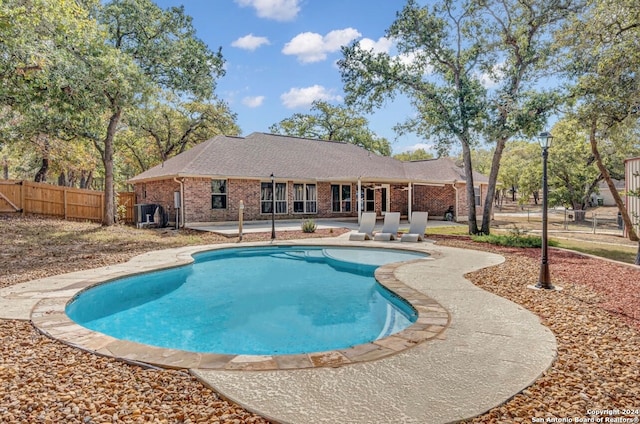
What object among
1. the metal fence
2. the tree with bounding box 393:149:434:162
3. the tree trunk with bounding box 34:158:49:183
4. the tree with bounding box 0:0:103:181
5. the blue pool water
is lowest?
the blue pool water

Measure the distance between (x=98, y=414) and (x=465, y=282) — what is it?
608 cm

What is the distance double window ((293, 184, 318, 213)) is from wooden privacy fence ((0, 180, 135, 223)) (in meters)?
10.0

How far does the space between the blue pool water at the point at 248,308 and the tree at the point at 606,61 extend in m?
8.88

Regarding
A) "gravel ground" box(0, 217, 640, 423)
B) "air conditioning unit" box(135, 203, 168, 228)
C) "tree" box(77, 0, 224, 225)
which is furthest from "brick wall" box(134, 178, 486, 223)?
"gravel ground" box(0, 217, 640, 423)

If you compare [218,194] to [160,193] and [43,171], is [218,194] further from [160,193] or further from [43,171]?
[43,171]

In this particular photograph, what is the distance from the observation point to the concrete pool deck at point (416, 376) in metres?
2.65

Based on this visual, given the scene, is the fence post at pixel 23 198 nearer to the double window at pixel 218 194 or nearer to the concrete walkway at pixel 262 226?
the concrete walkway at pixel 262 226

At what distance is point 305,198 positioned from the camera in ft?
69.4

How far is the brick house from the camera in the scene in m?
18.0

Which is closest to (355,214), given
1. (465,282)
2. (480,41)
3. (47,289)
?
(480,41)

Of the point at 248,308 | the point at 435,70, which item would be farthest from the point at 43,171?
the point at 435,70

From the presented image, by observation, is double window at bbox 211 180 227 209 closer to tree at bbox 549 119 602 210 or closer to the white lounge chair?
the white lounge chair

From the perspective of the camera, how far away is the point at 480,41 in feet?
48.8

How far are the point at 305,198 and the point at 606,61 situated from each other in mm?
14584
